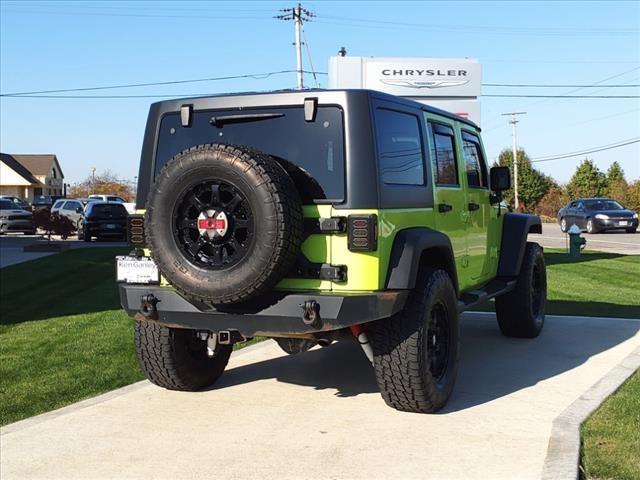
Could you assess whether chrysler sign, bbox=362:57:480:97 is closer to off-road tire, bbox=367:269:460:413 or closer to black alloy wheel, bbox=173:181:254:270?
off-road tire, bbox=367:269:460:413

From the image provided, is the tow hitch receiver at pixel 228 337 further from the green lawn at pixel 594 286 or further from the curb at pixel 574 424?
the green lawn at pixel 594 286

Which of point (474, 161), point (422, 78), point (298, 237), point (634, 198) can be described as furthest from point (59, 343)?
point (634, 198)

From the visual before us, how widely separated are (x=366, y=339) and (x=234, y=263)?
1.05 meters

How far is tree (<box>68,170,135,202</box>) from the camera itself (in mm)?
94019

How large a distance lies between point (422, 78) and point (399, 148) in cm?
1489

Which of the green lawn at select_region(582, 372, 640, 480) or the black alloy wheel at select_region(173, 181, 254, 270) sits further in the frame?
the black alloy wheel at select_region(173, 181, 254, 270)

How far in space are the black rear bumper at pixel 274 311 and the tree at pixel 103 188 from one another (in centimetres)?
8858

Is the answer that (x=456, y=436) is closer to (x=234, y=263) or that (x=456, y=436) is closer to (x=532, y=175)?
(x=234, y=263)

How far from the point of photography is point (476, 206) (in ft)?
20.5

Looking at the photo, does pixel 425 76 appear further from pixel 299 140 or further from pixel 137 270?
pixel 137 270

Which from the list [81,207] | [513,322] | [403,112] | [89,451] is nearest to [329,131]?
[403,112]

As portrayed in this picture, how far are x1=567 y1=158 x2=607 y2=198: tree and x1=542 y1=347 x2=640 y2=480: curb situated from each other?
5834cm

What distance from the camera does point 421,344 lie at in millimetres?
4660

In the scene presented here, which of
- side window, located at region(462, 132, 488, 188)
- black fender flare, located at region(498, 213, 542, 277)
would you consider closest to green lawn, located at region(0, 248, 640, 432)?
black fender flare, located at region(498, 213, 542, 277)
